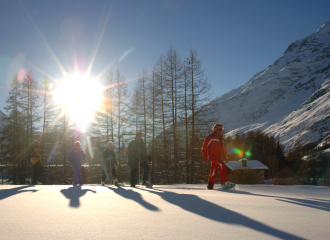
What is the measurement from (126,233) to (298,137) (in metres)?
110

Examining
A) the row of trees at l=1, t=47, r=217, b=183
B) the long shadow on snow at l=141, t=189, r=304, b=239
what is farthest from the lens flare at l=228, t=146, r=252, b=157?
the long shadow on snow at l=141, t=189, r=304, b=239

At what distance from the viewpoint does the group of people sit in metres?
6.13

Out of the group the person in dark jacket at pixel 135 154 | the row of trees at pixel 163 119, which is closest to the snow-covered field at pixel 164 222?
the person in dark jacket at pixel 135 154

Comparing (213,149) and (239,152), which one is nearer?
(213,149)

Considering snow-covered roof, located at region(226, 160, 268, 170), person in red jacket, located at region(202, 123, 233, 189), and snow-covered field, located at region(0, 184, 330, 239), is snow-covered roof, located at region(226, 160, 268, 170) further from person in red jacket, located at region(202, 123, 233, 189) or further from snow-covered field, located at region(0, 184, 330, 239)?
snow-covered field, located at region(0, 184, 330, 239)

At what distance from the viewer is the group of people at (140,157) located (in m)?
6.13

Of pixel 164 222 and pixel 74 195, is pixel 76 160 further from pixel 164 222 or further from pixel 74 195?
pixel 164 222

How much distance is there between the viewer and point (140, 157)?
8.30 m

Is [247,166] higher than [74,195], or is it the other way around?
[74,195]

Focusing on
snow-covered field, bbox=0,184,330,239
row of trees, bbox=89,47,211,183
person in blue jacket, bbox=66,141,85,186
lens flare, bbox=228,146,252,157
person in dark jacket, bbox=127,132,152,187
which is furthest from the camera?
lens flare, bbox=228,146,252,157

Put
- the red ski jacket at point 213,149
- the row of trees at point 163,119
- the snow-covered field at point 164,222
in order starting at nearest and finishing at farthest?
the snow-covered field at point 164,222 → the red ski jacket at point 213,149 → the row of trees at point 163,119

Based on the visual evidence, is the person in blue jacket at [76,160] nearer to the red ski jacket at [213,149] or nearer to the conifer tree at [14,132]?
the red ski jacket at [213,149]

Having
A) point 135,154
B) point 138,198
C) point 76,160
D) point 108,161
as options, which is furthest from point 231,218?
point 108,161

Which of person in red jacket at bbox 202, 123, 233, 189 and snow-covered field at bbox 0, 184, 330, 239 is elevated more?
person in red jacket at bbox 202, 123, 233, 189
